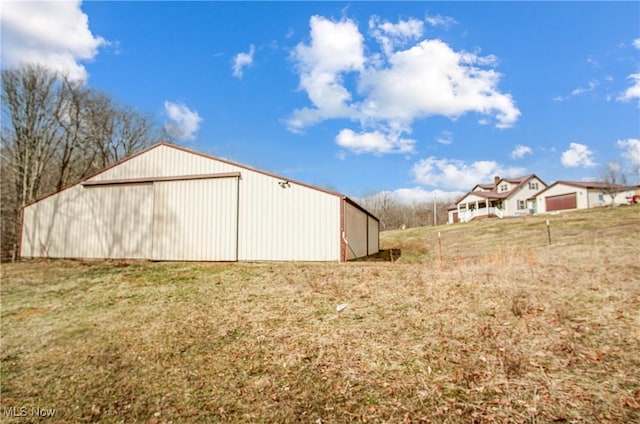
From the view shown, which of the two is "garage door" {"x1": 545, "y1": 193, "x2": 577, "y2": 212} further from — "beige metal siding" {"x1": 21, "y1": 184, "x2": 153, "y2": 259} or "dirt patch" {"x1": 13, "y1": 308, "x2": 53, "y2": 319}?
"dirt patch" {"x1": 13, "y1": 308, "x2": 53, "y2": 319}

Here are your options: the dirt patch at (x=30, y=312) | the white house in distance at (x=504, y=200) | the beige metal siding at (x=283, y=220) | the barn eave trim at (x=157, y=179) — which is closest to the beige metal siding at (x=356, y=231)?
the beige metal siding at (x=283, y=220)

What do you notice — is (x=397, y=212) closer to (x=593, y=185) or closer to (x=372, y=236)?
(x=593, y=185)

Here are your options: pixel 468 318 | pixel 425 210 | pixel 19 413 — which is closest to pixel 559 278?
pixel 468 318

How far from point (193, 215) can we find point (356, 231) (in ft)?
23.8

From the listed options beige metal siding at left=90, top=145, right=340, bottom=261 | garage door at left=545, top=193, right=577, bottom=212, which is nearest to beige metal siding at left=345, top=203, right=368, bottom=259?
beige metal siding at left=90, top=145, right=340, bottom=261

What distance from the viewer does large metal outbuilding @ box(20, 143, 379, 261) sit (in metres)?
12.7

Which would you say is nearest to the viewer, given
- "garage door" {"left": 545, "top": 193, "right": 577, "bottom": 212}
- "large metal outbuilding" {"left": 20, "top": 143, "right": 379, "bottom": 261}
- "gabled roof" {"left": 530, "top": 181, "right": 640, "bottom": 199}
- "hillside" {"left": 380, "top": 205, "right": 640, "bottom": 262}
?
"large metal outbuilding" {"left": 20, "top": 143, "right": 379, "bottom": 261}

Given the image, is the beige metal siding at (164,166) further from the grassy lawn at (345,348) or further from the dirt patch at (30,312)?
the dirt patch at (30,312)

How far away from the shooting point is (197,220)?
13602mm

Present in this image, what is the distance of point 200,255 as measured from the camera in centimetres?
1346

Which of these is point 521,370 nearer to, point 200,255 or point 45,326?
point 45,326

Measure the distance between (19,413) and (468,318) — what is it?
662cm

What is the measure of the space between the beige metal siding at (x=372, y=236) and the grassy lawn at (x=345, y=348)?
9519 millimetres

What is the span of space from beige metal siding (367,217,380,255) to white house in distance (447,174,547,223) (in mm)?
23366
